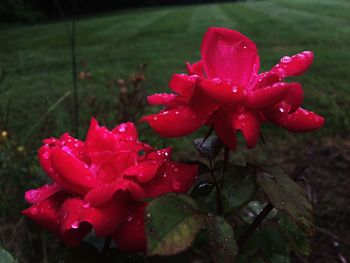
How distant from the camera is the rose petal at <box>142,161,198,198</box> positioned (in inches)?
20.3

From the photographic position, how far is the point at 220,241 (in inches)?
18.8

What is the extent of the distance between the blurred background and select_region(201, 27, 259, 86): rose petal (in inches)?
4.4

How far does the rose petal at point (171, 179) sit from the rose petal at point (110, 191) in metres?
0.02

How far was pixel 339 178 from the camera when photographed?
7.11 feet

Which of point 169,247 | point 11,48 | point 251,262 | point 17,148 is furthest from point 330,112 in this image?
point 11,48

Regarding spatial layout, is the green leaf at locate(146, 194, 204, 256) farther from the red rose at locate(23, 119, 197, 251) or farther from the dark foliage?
the dark foliage

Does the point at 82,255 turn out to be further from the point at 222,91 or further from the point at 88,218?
the point at 222,91

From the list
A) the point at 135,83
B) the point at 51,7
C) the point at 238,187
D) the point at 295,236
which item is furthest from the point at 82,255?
the point at 51,7

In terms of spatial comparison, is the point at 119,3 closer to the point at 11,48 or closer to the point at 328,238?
the point at 11,48

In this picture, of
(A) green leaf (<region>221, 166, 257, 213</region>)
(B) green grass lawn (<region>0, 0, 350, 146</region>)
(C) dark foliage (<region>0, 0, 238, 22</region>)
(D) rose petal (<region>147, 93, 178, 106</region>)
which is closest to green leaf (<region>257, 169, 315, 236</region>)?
(A) green leaf (<region>221, 166, 257, 213</region>)

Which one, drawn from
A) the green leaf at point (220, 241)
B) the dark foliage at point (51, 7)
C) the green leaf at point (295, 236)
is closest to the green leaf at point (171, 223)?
the green leaf at point (220, 241)

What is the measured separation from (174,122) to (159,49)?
483cm

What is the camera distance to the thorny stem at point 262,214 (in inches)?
21.6

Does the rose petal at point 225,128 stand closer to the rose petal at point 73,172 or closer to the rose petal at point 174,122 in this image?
the rose petal at point 174,122
